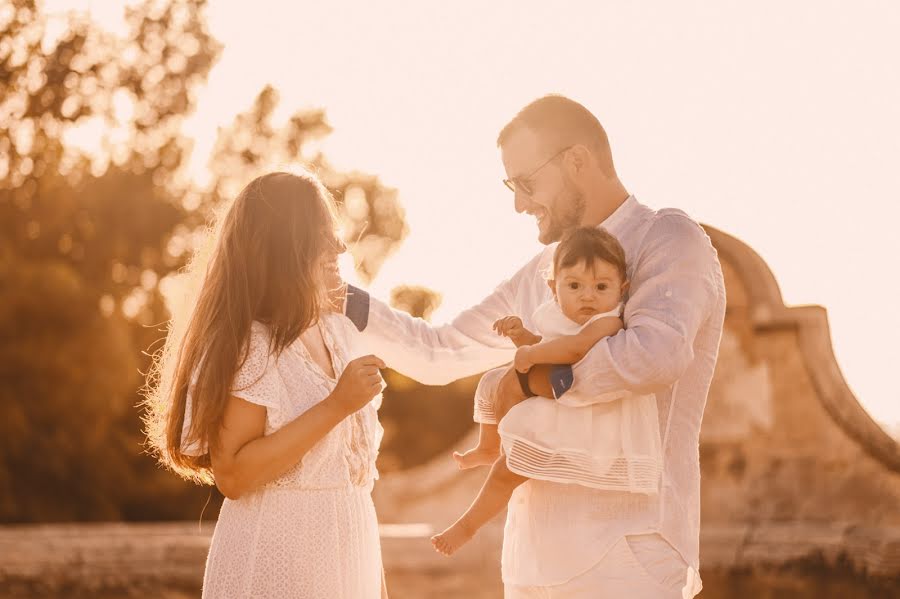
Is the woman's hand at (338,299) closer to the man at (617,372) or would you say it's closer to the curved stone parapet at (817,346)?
the man at (617,372)

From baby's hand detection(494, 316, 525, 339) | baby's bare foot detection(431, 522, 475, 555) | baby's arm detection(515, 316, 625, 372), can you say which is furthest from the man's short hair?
baby's bare foot detection(431, 522, 475, 555)

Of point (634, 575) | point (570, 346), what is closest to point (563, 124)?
point (570, 346)

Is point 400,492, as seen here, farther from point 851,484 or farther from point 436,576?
point 851,484

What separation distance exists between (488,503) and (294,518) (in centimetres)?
52

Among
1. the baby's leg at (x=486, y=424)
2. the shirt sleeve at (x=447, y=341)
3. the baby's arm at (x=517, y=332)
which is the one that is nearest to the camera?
the baby's arm at (x=517, y=332)

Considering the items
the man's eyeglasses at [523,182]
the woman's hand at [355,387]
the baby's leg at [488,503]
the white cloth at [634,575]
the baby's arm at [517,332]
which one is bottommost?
the white cloth at [634,575]

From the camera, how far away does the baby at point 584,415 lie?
126 inches

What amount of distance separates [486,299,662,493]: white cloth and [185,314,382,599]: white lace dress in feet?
1.48

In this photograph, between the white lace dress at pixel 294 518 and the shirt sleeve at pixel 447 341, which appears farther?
the shirt sleeve at pixel 447 341

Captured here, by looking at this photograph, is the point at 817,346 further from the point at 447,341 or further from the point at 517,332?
the point at 517,332

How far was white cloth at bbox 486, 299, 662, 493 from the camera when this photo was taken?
320 centimetres

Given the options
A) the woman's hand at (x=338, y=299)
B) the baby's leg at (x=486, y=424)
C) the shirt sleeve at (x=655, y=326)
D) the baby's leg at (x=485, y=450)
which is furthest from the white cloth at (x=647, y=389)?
the woman's hand at (x=338, y=299)

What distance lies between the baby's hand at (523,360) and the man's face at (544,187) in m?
0.47

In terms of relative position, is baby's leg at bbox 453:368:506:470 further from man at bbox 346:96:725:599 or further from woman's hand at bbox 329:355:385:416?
woman's hand at bbox 329:355:385:416
